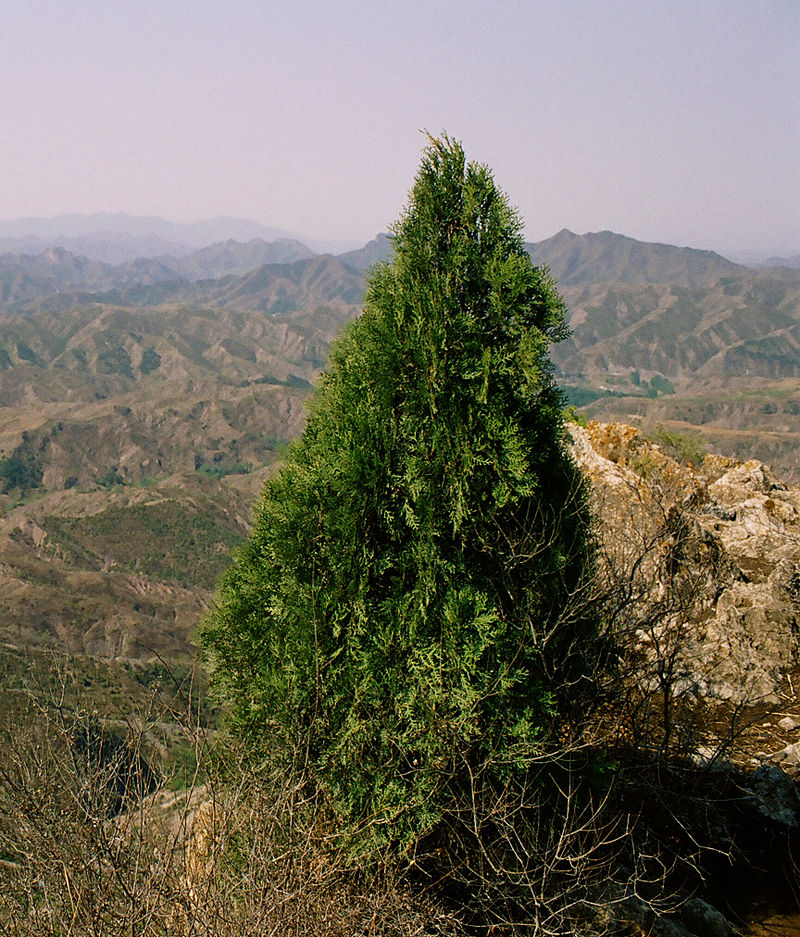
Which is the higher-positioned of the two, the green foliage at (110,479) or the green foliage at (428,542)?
the green foliage at (428,542)

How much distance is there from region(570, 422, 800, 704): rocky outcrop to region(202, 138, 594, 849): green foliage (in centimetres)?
145

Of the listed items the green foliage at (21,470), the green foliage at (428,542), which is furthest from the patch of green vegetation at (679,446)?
the green foliage at (21,470)

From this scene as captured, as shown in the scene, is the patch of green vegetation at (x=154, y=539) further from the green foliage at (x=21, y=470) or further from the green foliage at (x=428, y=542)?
the green foliage at (x=428, y=542)

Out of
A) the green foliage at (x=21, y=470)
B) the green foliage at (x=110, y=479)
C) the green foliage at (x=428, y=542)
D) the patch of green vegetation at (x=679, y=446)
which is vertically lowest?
the green foliage at (x=110, y=479)

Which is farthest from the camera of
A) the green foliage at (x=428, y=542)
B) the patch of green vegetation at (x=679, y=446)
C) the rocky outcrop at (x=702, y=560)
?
the patch of green vegetation at (x=679, y=446)

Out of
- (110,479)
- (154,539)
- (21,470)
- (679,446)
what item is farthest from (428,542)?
(110,479)

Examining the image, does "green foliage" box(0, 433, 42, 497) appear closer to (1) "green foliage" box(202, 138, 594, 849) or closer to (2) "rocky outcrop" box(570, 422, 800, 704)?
(2) "rocky outcrop" box(570, 422, 800, 704)

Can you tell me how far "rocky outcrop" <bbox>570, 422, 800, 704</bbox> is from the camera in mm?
6105

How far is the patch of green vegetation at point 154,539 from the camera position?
12681 centimetres

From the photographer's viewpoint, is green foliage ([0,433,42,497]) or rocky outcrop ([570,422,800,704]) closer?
rocky outcrop ([570,422,800,704])

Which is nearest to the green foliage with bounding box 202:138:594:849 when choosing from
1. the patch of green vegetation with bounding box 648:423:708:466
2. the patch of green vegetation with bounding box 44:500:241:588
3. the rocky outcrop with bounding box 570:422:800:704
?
the rocky outcrop with bounding box 570:422:800:704

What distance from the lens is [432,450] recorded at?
398 centimetres

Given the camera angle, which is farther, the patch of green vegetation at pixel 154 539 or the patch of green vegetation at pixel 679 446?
the patch of green vegetation at pixel 154 539

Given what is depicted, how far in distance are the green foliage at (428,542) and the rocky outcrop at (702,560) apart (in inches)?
57.2
